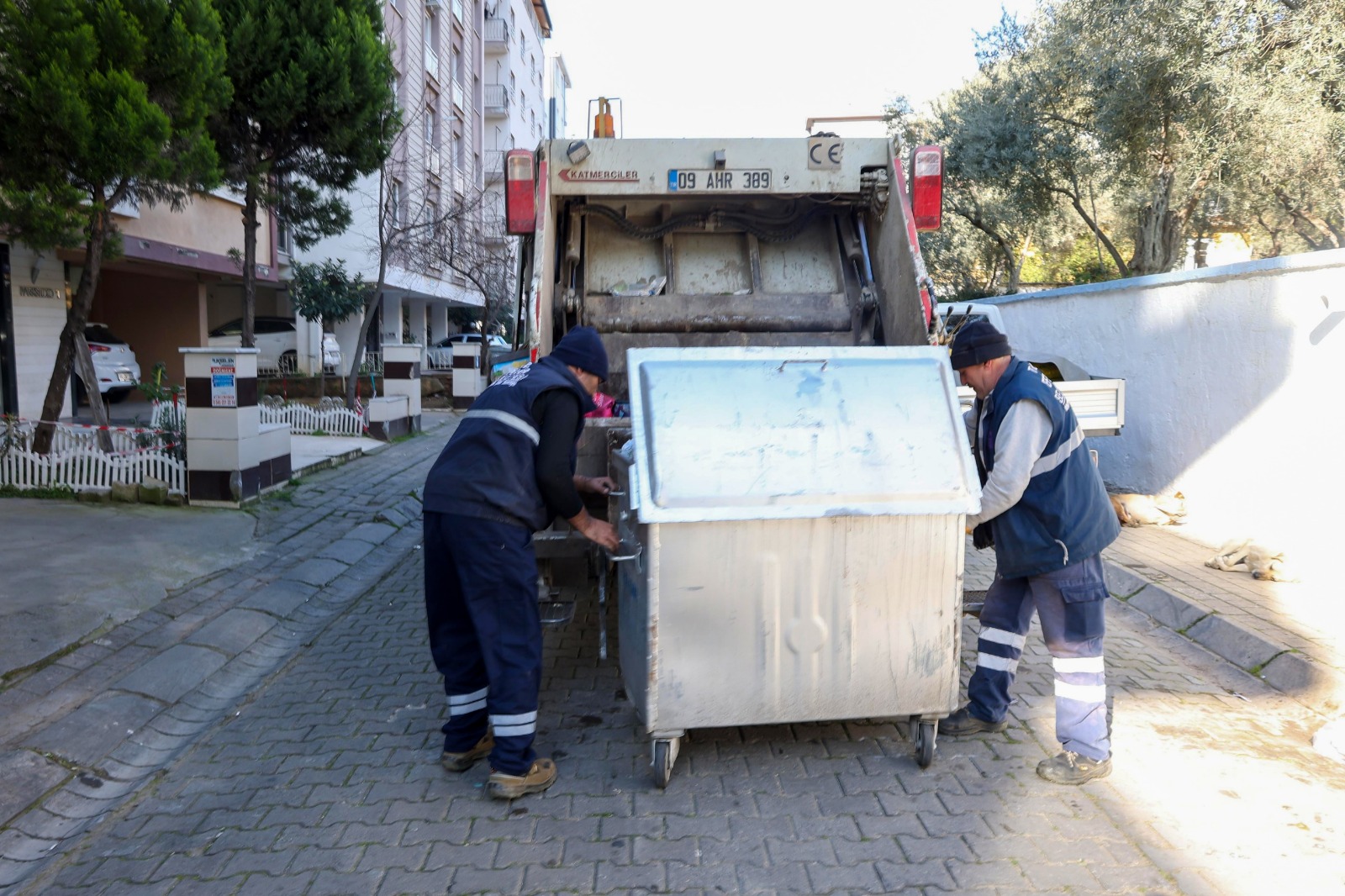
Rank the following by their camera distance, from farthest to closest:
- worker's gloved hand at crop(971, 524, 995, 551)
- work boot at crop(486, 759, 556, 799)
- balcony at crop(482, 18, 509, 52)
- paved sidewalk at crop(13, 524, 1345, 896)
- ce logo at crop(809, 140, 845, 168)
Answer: balcony at crop(482, 18, 509, 52) < ce logo at crop(809, 140, 845, 168) < worker's gloved hand at crop(971, 524, 995, 551) < work boot at crop(486, 759, 556, 799) < paved sidewalk at crop(13, 524, 1345, 896)

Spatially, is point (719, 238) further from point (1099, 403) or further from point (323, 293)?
point (323, 293)

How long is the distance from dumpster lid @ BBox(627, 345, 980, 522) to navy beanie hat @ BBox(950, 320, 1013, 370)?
0.61 ft

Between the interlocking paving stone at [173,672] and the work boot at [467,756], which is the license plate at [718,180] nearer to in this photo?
the work boot at [467,756]

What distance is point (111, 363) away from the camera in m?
15.3

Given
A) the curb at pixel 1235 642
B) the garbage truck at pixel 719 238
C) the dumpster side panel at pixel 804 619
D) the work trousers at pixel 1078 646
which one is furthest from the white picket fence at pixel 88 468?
the curb at pixel 1235 642

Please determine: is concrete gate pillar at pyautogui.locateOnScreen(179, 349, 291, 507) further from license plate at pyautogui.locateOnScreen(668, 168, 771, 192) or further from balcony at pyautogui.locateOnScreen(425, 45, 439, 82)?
balcony at pyautogui.locateOnScreen(425, 45, 439, 82)

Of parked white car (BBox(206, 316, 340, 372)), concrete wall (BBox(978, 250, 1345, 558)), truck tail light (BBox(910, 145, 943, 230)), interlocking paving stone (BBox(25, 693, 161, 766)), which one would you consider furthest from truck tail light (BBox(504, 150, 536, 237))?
parked white car (BBox(206, 316, 340, 372))

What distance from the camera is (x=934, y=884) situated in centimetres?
278

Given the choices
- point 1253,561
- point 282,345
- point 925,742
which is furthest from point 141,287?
point 925,742

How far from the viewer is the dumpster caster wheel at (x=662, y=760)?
332 centimetres

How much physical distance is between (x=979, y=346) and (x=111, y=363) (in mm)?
15262

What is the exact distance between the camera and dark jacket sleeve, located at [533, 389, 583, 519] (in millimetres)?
3418

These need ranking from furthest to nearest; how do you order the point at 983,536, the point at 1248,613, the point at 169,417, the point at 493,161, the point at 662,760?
the point at 493,161 < the point at 169,417 < the point at 1248,613 < the point at 983,536 < the point at 662,760

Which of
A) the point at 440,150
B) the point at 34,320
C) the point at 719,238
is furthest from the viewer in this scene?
the point at 440,150
